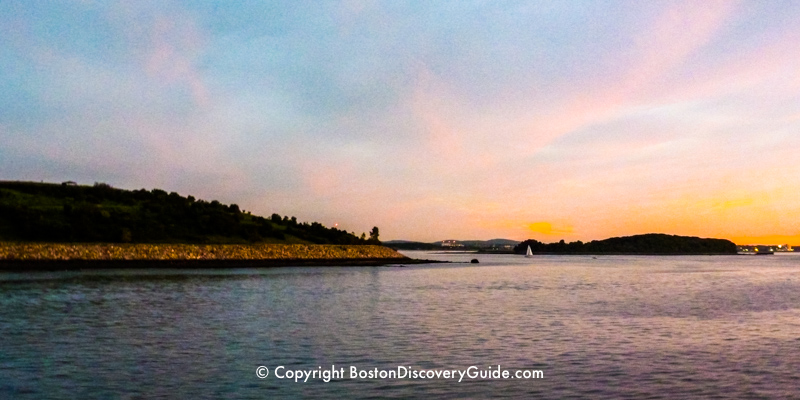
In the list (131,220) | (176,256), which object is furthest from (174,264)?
(131,220)

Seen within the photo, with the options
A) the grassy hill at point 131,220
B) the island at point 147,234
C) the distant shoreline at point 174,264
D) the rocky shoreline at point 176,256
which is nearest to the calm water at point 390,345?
the distant shoreline at point 174,264

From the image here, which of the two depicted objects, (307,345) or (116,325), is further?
(116,325)

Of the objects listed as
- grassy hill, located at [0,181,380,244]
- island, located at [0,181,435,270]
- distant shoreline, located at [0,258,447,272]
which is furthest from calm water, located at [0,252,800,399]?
grassy hill, located at [0,181,380,244]

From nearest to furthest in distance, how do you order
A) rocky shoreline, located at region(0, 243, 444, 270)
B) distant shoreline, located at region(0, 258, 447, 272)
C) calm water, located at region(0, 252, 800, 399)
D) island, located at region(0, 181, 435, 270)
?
calm water, located at region(0, 252, 800, 399) → distant shoreline, located at region(0, 258, 447, 272) → rocky shoreline, located at region(0, 243, 444, 270) → island, located at region(0, 181, 435, 270)

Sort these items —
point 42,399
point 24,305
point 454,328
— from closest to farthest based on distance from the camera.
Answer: point 42,399
point 454,328
point 24,305

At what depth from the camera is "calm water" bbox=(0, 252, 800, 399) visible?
49.9ft

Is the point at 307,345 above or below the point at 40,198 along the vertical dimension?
below

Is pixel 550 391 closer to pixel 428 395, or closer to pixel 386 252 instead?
pixel 428 395

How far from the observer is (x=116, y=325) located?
26281mm

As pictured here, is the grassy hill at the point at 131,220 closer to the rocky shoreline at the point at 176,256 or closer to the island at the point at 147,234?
the island at the point at 147,234

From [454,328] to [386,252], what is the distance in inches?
4080

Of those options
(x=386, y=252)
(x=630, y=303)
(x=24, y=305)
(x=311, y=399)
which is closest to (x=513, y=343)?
(x=311, y=399)

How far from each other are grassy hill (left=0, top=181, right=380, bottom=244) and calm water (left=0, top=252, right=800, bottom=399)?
49170 mm

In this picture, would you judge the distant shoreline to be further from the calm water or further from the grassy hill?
the calm water
